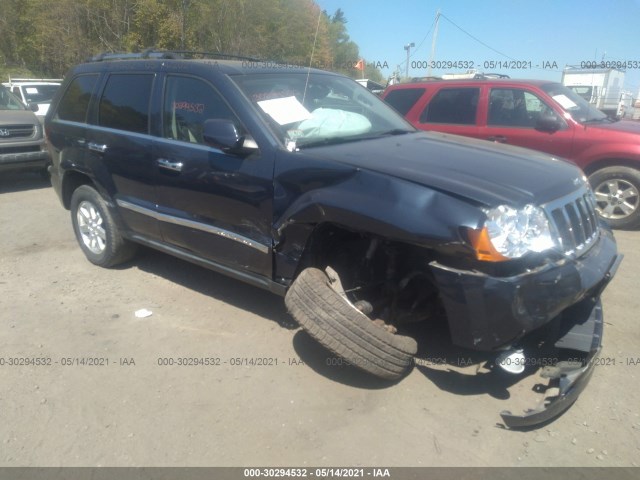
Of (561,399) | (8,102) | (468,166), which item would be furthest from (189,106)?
(8,102)

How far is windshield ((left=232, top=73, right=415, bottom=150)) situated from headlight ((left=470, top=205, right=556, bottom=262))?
130 cm

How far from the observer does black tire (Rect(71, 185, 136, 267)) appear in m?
4.80

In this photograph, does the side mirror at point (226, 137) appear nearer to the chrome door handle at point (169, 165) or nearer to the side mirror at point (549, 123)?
the chrome door handle at point (169, 165)

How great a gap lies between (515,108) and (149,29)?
21.4 m

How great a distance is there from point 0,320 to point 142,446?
6.97 ft

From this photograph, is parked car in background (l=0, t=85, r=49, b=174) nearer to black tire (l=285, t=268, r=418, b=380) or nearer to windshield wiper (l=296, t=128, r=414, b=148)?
windshield wiper (l=296, t=128, r=414, b=148)

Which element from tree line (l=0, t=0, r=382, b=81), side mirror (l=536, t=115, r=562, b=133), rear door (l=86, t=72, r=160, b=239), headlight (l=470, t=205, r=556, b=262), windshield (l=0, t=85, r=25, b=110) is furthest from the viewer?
tree line (l=0, t=0, r=382, b=81)

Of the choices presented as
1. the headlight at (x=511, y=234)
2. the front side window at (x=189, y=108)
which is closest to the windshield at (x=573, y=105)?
the headlight at (x=511, y=234)

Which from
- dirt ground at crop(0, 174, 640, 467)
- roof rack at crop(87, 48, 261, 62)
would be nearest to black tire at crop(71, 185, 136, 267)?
dirt ground at crop(0, 174, 640, 467)

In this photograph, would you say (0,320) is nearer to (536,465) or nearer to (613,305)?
(536,465)


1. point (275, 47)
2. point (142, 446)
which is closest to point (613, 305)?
point (142, 446)

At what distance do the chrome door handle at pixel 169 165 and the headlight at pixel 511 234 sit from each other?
2.18 metres

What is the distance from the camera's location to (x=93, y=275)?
16.4 feet

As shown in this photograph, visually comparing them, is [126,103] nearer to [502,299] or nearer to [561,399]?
[502,299]
